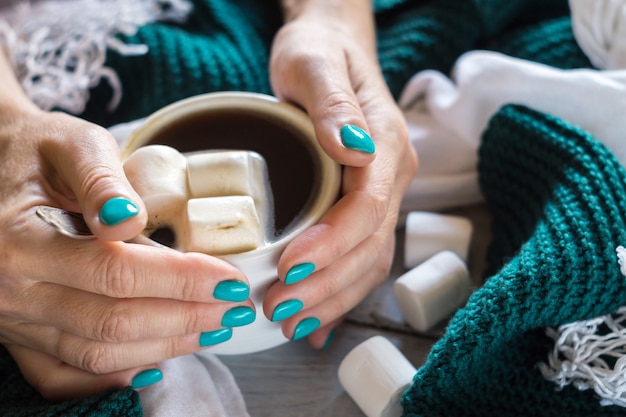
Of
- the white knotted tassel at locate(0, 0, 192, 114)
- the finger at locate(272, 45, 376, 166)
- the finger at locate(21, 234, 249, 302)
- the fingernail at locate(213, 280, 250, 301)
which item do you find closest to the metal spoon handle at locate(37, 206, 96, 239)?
the finger at locate(21, 234, 249, 302)

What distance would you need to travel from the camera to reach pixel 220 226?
0.55 m

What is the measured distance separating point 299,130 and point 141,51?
322mm

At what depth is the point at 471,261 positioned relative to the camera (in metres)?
0.79

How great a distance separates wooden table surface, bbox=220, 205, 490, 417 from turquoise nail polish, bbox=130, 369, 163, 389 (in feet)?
0.30

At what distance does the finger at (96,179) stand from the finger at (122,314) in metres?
0.07

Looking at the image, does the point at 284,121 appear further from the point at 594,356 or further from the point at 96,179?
the point at 594,356

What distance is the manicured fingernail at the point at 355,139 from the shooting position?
24.3 inches

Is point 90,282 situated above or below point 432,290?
above

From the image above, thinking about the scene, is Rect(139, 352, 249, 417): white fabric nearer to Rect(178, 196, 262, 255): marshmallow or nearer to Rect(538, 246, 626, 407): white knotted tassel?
Rect(178, 196, 262, 255): marshmallow

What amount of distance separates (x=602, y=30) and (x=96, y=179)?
611mm

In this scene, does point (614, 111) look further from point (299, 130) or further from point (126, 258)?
point (126, 258)

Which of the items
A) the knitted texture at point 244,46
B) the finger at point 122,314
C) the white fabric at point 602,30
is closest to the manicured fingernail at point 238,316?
the finger at point 122,314

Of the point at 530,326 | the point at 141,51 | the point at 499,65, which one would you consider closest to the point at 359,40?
the point at 499,65

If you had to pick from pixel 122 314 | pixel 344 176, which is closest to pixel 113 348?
pixel 122 314
